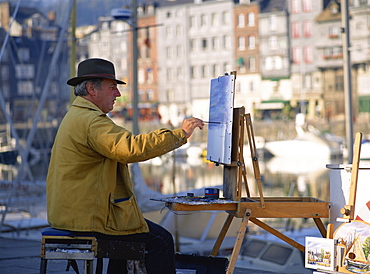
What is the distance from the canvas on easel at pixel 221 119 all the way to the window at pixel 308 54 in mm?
63689

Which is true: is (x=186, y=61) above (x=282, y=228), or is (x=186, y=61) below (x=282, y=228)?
above

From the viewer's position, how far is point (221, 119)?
5039 millimetres

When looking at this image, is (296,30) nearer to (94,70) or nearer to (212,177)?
(212,177)

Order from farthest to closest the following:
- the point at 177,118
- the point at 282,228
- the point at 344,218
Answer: the point at 177,118 < the point at 282,228 < the point at 344,218

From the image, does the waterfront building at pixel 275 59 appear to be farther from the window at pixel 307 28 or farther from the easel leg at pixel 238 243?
the easel leg at pixel 238 243

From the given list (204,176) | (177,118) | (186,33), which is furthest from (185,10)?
(204,176)

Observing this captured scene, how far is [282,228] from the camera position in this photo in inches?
487

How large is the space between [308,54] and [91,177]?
6599 cm

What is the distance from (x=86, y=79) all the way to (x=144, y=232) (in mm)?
909

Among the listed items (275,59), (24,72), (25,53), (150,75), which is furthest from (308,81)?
(24,72)

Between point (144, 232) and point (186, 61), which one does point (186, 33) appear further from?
point (144, 232)

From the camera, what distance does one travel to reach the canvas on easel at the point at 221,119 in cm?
489

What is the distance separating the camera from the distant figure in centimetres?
409

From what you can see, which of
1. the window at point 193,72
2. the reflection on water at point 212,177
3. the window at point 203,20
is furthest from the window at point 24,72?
the window at point 203,20
